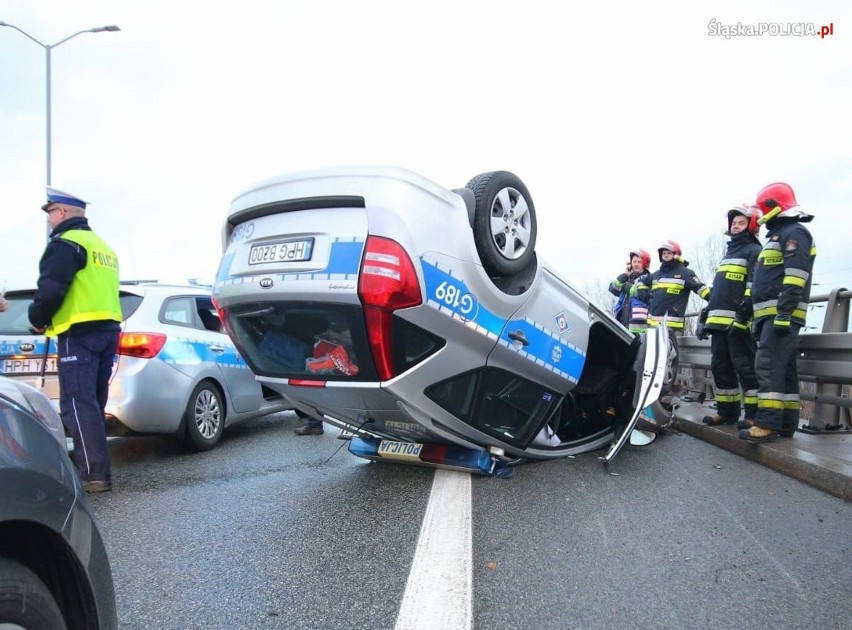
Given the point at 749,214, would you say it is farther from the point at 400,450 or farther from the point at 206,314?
the point at 206,314

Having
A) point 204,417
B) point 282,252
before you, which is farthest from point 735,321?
point 204,417

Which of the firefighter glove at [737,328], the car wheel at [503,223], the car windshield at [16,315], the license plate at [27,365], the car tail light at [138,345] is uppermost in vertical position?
the car wheel at [503,223]

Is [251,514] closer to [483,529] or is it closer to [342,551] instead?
[342,551]

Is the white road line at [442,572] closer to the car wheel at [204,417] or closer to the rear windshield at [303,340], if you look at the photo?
the rear windshield at [303,340]

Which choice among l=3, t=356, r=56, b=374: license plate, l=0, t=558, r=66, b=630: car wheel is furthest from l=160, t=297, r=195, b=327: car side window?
l=0, t=558, r=66, b=630: car wheel

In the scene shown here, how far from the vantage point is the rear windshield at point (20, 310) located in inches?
178

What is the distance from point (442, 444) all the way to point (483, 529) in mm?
994

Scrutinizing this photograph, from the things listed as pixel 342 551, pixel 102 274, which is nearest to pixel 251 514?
pixel 342 551

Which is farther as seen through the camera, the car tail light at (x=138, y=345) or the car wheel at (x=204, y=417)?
the car wheel at (x=204, y=417)

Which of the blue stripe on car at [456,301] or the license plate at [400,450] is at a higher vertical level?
the blue stripe on car at [456,301]

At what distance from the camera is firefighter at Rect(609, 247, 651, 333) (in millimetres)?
8680

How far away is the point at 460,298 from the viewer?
3090 millimetres

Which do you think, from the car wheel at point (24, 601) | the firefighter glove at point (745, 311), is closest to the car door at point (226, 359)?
the car wheel at point (24, 601)

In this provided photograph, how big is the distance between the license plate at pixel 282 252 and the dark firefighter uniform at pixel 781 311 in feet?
11.4
